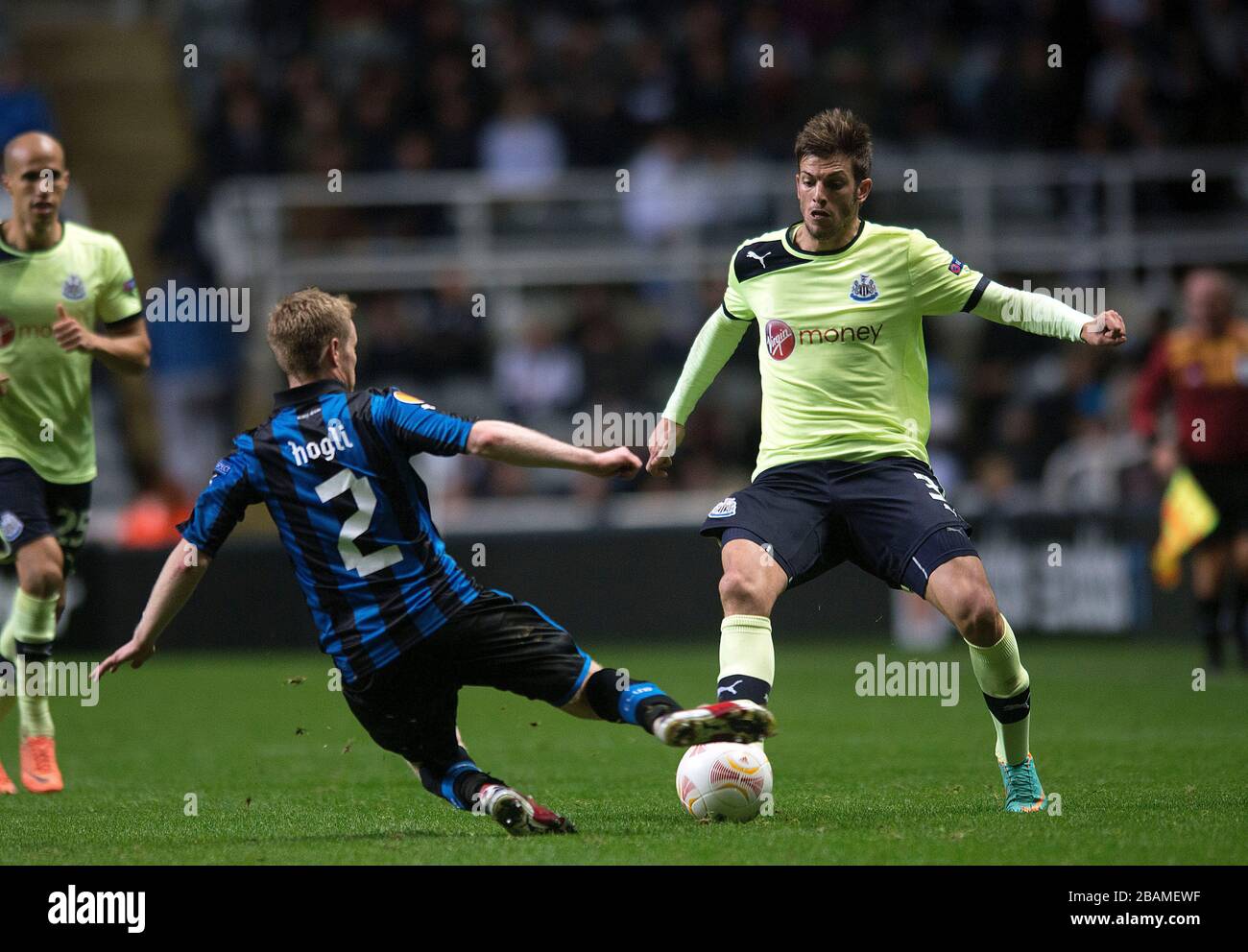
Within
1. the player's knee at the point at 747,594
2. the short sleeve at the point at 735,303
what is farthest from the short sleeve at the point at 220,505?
the short sleeve at the point at 735,303

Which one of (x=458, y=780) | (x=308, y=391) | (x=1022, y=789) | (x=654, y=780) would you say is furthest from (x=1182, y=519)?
(x=308, y=391)

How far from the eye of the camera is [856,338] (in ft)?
21.0

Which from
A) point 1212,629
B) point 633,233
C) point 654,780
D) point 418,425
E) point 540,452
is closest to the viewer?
point 540,452

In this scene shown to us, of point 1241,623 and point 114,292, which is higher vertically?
point 114,292

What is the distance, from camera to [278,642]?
1466 cm

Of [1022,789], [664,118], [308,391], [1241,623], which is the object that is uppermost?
[664,118]

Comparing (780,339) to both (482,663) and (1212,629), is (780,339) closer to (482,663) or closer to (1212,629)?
(482,663)

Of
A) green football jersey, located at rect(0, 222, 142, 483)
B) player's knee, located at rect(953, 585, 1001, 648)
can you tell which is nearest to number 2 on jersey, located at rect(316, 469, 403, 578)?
player's knee, located at rect(953, 585, 1001, 648)

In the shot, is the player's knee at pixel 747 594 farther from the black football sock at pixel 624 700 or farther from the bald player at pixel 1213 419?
the bald player at pixel 1213 419

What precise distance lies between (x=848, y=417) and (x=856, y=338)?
285mm
